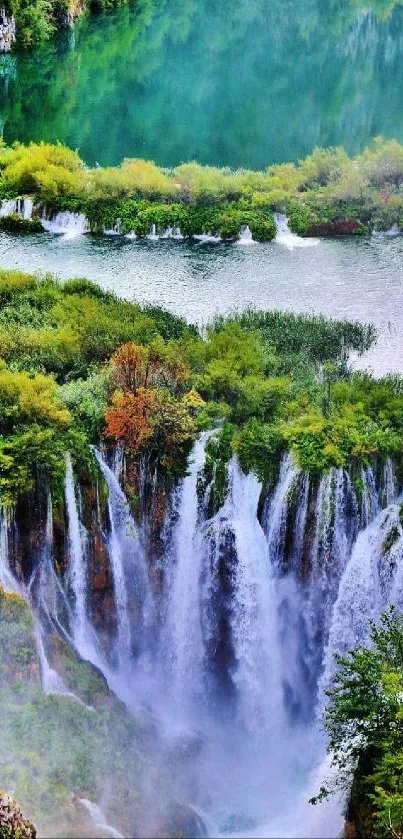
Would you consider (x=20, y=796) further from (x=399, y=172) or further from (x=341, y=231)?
(x=399, y=172)

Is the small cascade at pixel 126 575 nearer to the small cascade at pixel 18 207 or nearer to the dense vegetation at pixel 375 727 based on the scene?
the dense vegetation at pixel 375 727

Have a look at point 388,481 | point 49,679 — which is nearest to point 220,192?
point 388,481

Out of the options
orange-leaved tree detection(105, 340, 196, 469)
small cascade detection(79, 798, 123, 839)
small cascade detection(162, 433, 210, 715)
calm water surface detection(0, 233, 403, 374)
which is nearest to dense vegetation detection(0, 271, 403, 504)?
orange-leaved tree detection(105, 340, 196, 469)

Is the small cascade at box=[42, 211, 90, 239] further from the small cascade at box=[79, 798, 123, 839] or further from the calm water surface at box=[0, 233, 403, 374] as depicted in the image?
the small cascade at box=[79, 798, 123, 839]

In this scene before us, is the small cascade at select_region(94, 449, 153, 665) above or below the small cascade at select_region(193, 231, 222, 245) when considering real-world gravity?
below

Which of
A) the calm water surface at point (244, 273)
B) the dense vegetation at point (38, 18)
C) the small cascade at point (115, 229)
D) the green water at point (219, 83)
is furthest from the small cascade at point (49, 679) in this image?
the dense vegetation at point (38, 18)

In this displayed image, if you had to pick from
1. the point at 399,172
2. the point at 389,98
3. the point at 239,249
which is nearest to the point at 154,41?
the point at 389,98
